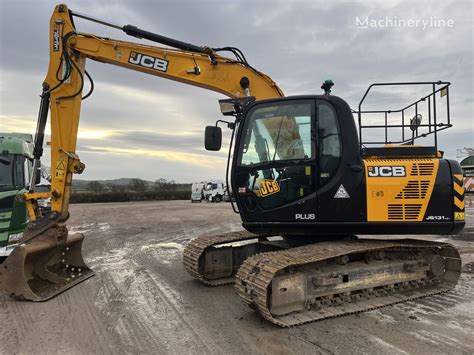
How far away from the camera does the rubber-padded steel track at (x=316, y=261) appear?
15.3ft

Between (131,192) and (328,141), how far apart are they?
139 ft

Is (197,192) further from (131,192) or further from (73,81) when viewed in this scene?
(73,81)

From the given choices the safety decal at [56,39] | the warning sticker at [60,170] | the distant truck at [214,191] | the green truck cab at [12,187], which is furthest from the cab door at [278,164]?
the distant truck at [214,191]

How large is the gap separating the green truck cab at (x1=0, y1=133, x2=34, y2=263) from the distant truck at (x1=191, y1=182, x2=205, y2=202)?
31.6m

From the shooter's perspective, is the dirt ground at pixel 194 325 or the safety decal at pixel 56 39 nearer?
the dirt ground at pixel 194 325

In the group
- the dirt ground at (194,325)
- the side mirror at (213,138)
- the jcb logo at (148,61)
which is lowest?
the dirt ground at (194,325)

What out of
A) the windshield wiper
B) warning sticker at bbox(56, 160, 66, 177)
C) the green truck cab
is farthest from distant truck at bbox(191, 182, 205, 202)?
warning sticker at bbox(56, 160, 66, 177)

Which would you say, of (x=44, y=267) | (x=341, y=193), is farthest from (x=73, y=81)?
(x=341, y=193)

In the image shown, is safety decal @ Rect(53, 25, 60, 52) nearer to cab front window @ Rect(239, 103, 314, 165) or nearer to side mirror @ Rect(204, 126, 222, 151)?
side mirror @ Rect(204, 126, 222, 151)

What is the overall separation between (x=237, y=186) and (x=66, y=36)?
3759 millimetres

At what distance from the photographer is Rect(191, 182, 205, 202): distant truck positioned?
41188 millimetres

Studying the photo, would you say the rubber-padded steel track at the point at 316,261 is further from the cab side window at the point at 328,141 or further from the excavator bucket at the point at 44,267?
the excavator bucket at the point at 44,267

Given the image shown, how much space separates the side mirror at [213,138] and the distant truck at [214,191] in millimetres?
34632

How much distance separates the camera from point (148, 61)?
6.63m
